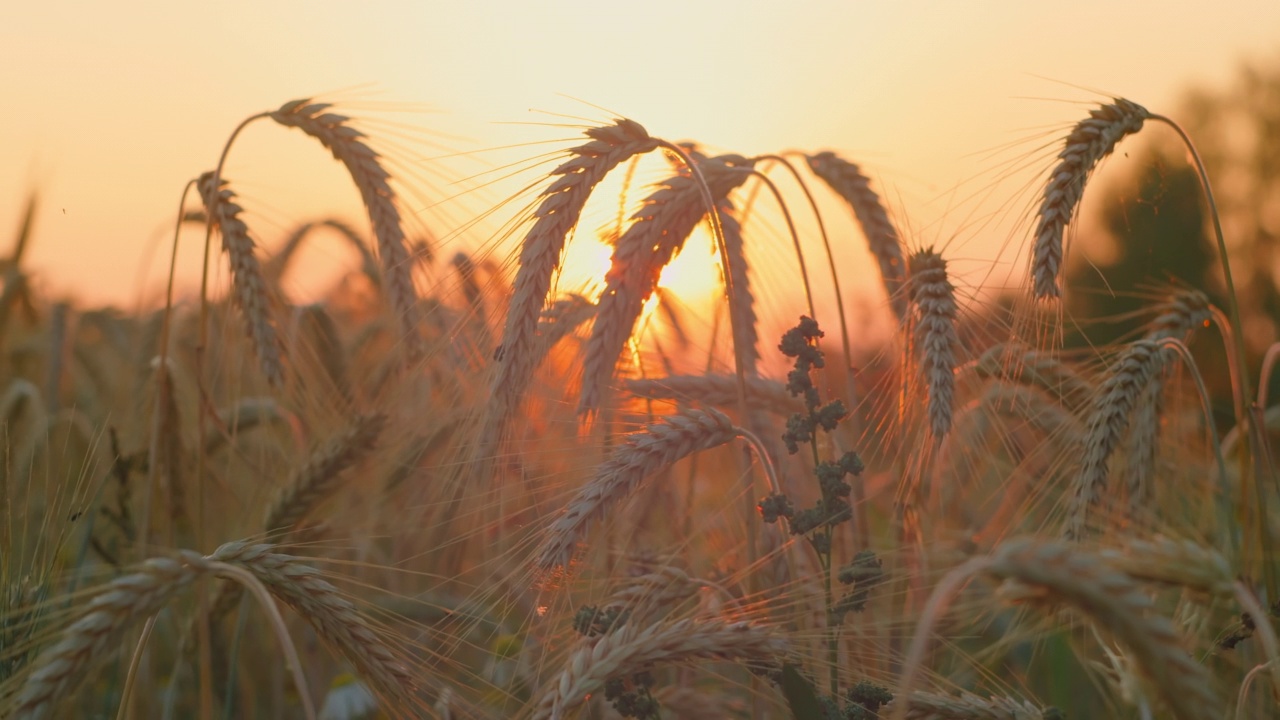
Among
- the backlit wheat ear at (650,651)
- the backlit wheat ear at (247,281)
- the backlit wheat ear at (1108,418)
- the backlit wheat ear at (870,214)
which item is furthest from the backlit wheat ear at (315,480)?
the backlit wheat ear at (1108,418)

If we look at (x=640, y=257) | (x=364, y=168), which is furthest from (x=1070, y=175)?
(x=364, y=168)

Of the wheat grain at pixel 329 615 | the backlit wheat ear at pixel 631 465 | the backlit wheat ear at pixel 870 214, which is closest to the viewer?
the wheat grain at pixel 329 615

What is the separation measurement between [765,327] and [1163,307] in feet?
3.21

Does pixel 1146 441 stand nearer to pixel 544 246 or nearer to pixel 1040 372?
pixel 1040 372

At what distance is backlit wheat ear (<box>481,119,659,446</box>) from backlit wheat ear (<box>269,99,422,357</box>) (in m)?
0.53

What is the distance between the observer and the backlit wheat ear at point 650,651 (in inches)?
60.3

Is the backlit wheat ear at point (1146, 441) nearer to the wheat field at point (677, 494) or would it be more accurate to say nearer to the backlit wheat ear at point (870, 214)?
the wheat field at point (677, 494)

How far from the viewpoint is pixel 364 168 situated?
91.0 inches

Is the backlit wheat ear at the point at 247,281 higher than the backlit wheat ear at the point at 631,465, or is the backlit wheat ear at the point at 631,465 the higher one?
the backlit wheat ear at the point at 247,281

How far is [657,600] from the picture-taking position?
1.84 meters

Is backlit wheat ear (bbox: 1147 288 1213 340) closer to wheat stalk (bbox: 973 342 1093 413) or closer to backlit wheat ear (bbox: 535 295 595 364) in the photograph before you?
wheat stalk (bbox: 973 342 1093 413)

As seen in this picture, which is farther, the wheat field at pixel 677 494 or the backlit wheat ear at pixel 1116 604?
the wheat field at pixel 677 494

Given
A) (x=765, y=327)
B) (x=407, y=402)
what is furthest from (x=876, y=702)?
(x=407, y=402)

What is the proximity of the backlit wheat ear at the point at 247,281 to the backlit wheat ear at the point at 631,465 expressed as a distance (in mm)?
887
